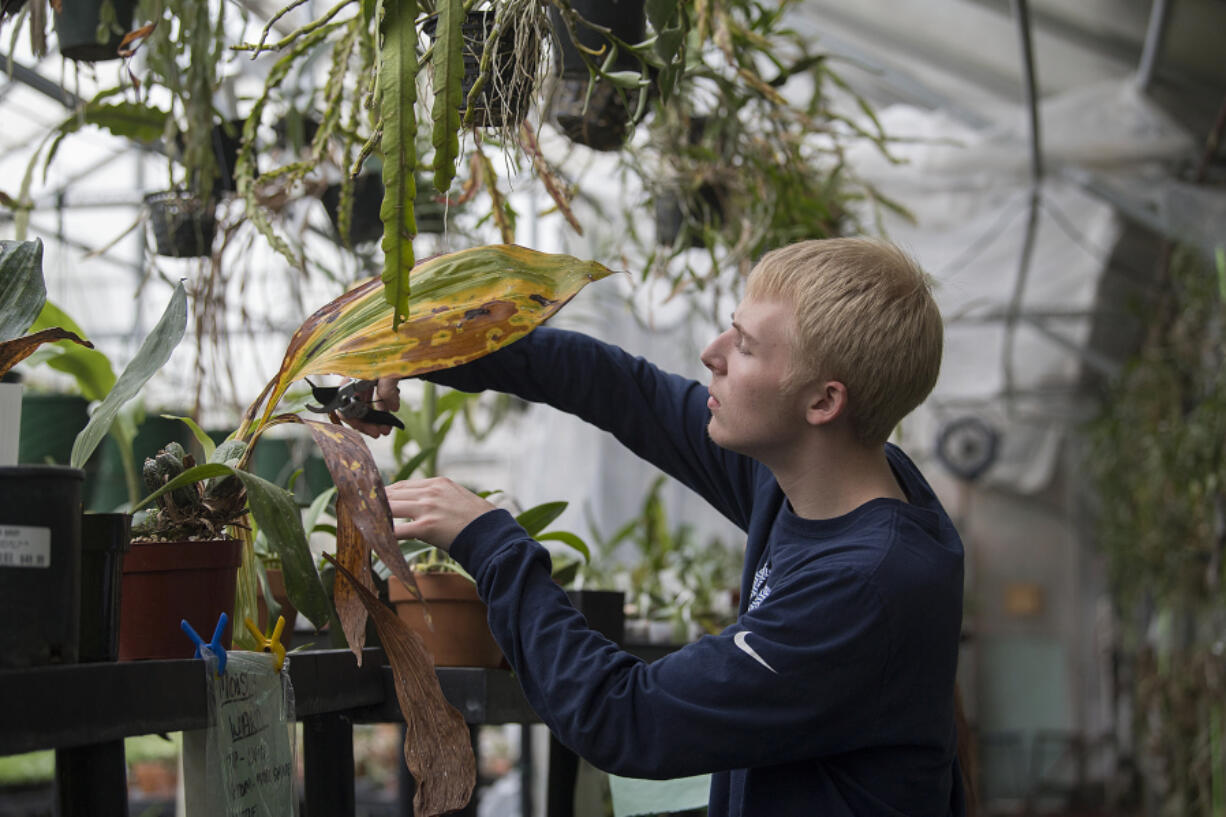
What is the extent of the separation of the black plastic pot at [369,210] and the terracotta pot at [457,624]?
2.64ft

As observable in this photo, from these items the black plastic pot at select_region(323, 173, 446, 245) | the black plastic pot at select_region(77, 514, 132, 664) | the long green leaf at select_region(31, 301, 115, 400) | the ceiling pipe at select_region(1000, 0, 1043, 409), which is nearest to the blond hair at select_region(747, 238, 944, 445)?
the black plastic pot at select_region(77, 514, 132, 664)

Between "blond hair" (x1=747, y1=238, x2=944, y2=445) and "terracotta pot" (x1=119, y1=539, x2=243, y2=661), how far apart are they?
519 mm

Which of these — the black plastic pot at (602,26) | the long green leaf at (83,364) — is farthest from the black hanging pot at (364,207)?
the black plastic pot at (602,26)

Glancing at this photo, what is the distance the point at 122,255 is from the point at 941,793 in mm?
5556

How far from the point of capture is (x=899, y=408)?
3.36 feet

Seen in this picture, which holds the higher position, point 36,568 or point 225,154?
point 225,154

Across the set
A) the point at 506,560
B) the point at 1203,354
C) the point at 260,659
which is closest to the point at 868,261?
the point at 506,560

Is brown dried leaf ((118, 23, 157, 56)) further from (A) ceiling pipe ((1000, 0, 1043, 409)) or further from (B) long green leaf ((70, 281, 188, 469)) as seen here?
(A) ceiling pipe ((1000, 0, 1043, 409))

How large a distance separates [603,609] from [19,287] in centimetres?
73

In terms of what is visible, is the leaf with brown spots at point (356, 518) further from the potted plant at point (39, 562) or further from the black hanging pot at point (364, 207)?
the black hanging pot at point (364, 207)

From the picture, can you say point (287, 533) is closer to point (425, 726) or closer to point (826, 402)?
point (425, 726)

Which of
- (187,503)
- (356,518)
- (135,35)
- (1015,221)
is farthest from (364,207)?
(1015,221)

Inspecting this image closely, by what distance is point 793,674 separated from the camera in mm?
894

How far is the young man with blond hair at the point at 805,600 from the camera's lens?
902mm
